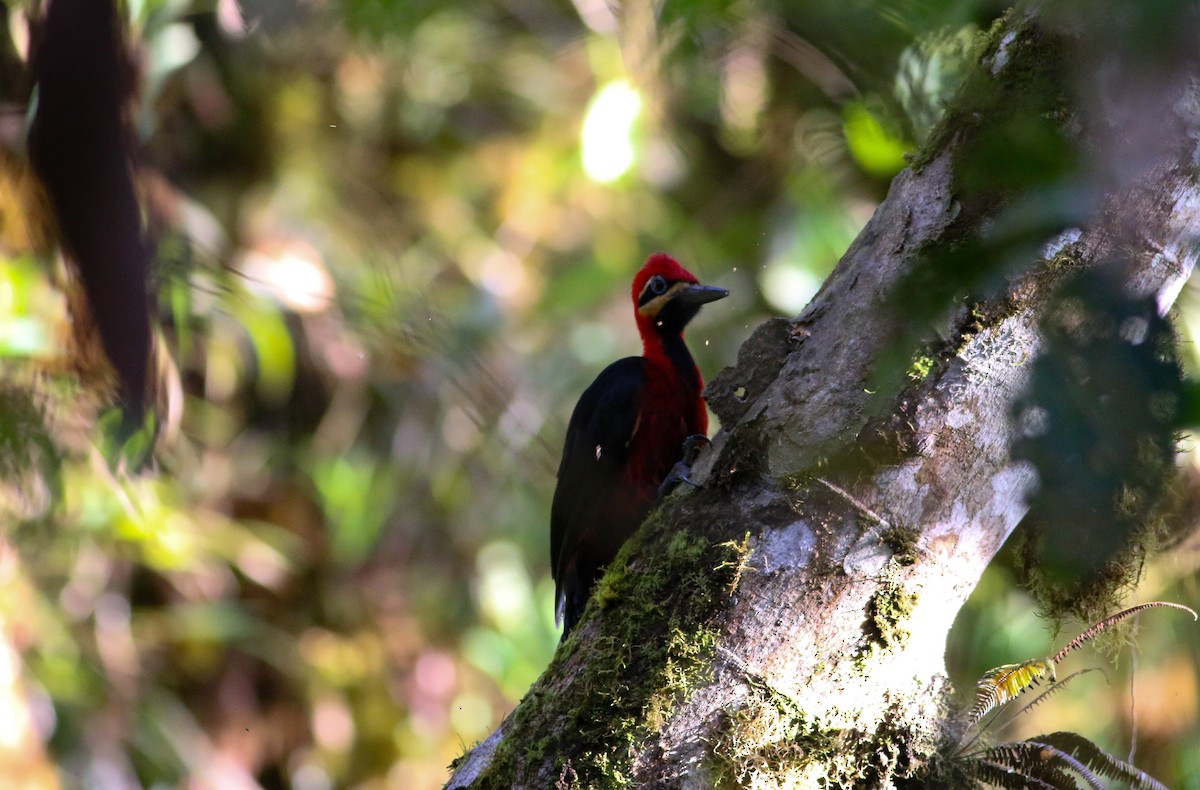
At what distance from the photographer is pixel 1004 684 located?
195cm

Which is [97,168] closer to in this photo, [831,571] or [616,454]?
[831,571]

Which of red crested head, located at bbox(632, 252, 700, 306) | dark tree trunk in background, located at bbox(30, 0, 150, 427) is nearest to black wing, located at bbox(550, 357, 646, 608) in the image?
red crested head, located at bbox(632, 252, 700, 306)

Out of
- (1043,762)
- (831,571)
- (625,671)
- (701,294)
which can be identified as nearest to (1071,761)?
(1043,762)

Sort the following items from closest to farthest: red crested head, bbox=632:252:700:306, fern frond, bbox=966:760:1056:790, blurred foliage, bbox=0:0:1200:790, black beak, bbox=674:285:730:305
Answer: fern frond, bbox=966:760:1056:790 → black beak, bbox=674:285:730:305 → red crested head, bbox=632:252:700:306 → blurred foliage, bbox=0:0:1200:790

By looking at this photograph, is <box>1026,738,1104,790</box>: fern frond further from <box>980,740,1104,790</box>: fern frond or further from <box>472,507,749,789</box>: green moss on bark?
<box>472,507,749,789</box>: green moss on bark

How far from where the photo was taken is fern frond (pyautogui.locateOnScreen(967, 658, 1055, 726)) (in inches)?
76.4

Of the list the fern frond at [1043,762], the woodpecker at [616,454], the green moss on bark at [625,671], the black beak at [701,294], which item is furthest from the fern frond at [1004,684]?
the black beak at [701,294]

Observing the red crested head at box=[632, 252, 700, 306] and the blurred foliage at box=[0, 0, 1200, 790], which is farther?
the blurred foliage at box=[0, 0, 1200, 790]

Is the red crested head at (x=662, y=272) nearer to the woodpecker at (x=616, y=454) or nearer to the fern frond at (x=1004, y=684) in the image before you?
the woodpecker at (x=616, y=454)

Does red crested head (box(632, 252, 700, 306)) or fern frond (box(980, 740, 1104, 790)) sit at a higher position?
red crested head (box(632, 252, 700, 306))

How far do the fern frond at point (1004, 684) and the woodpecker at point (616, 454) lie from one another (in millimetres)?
1203

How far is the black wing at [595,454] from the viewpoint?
316 centimetres

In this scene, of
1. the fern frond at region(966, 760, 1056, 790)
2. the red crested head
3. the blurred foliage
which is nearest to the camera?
the fern frond at region(966, 760, 1056, 790)

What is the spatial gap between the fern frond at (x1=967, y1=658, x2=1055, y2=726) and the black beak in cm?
169
